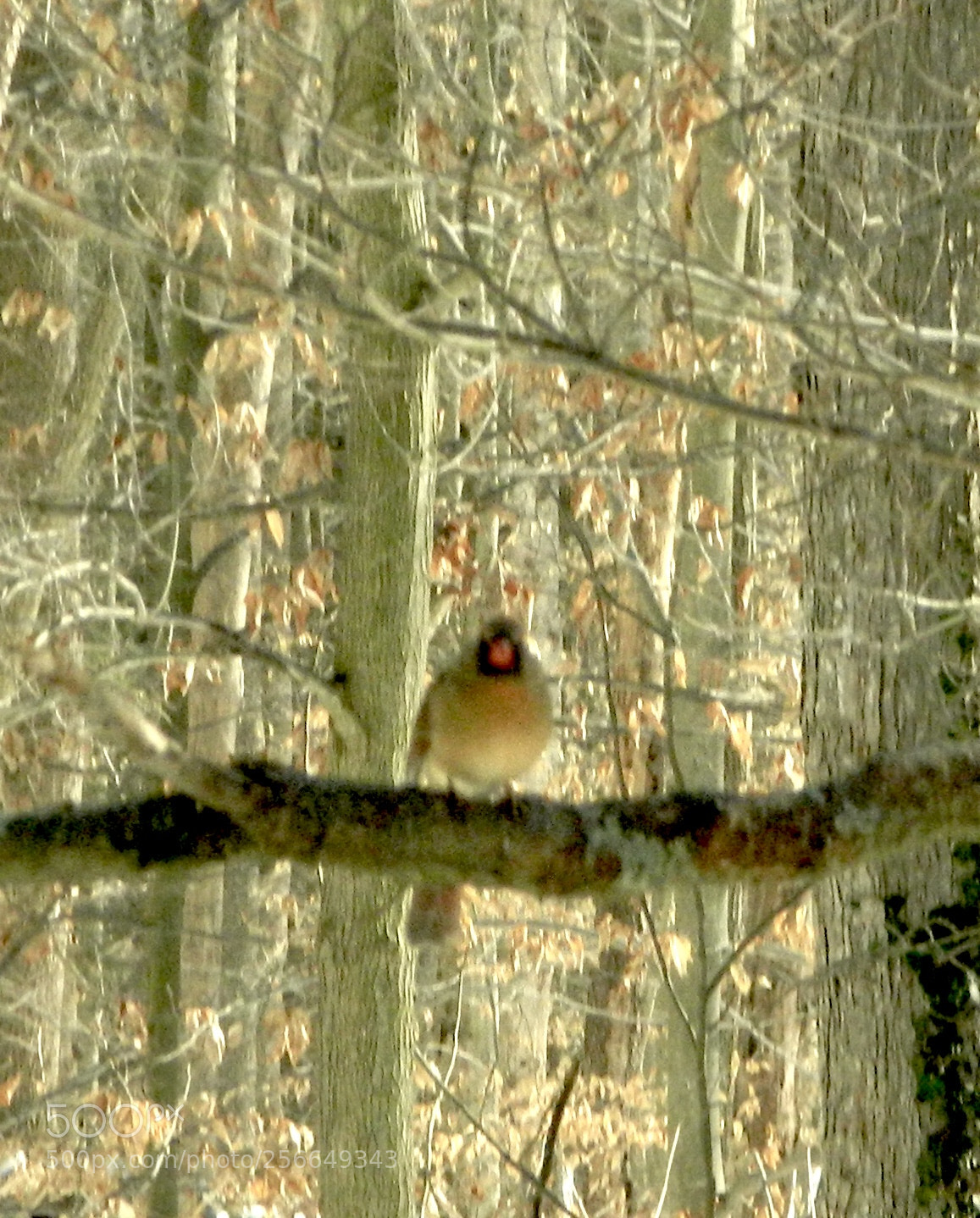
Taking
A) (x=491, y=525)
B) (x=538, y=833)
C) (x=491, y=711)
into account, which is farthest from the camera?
(x=491, y=525)

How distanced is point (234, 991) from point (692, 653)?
4.88 m

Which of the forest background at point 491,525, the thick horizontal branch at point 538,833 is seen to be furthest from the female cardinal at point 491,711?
the thick horizontal branch at point 538,833

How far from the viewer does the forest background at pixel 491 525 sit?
559cm

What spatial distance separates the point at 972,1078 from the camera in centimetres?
593

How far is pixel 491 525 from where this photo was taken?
39.0 feet

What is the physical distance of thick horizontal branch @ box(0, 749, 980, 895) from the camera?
11.6ft

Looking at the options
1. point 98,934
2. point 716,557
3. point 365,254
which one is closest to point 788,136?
point 365,254

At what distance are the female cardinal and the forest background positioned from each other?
485 millimetres

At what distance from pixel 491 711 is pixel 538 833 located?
5.41ft

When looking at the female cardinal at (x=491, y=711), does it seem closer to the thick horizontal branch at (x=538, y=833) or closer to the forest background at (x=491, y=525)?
the forest background at (x=491, y=525)

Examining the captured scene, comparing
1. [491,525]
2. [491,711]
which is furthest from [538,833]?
[491,525]

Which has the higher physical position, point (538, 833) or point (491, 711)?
point (491, 711)

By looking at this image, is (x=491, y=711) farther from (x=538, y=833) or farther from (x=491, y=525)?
(x=491, y=525)

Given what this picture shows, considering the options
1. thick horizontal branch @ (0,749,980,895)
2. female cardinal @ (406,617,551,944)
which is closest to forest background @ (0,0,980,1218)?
thick horizontal branch @ (0,749,980,895)
